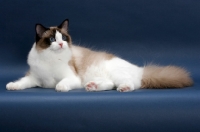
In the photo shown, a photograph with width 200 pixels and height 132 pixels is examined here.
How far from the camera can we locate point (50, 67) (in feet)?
8.70

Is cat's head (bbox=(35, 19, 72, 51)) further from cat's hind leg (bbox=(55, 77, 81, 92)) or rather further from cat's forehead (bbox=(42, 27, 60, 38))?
cat's hind leg (bbox=(55, 77, 81, 92))

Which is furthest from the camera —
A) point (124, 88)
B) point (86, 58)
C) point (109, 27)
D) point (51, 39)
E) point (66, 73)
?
point (109, 27)

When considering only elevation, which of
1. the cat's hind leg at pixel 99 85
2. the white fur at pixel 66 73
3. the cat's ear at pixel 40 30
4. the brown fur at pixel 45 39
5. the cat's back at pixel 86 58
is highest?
the cat's ear at pixel 40 30

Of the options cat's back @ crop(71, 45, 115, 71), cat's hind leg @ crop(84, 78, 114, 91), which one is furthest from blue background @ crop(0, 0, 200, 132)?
cat's hind leg @ crop(84, 78, 114, 91)

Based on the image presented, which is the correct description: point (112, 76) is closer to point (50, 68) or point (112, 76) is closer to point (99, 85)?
point (99, 85)

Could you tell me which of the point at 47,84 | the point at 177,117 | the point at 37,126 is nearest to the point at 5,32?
the point at 47,84

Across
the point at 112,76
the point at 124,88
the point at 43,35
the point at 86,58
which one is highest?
the point at 43,35

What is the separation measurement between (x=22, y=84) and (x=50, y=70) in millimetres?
237

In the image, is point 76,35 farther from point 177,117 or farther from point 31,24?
point 177,117

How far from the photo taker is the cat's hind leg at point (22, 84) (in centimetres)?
255

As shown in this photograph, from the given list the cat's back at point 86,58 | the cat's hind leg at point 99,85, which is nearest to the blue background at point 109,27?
the cat's back at point 86,58

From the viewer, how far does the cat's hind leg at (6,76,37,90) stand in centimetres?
255

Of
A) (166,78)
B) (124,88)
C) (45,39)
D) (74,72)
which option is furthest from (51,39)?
(166,78)

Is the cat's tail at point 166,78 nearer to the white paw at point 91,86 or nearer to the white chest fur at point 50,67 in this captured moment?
the white paw at point 91,86
